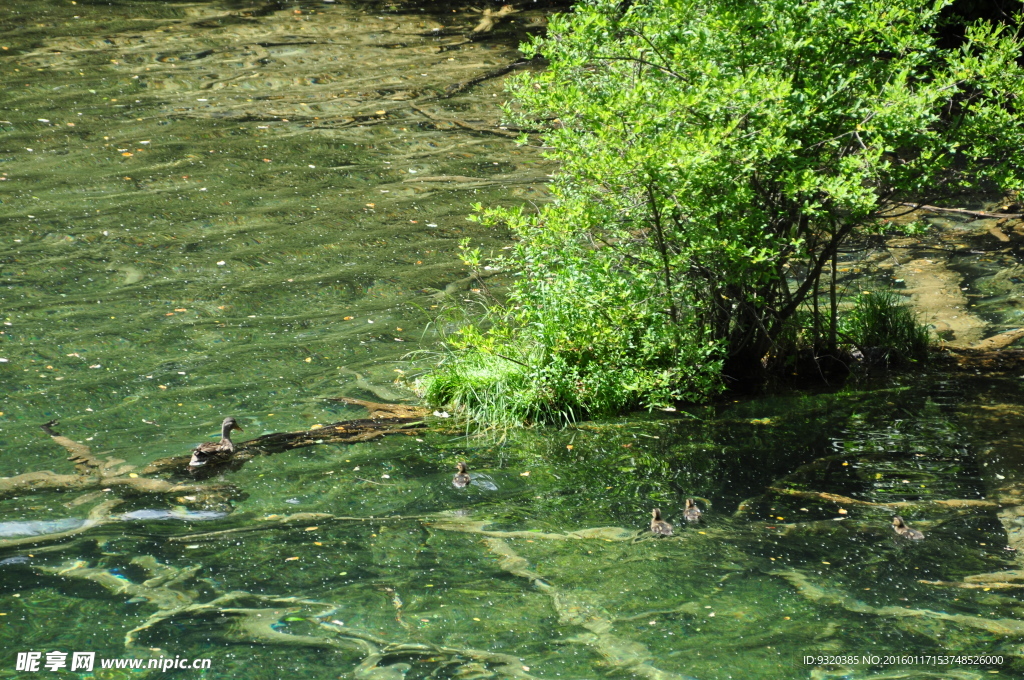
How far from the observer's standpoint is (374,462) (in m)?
6.72

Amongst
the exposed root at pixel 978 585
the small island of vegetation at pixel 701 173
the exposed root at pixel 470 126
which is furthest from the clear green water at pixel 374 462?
the exposed root at pixel 470 126

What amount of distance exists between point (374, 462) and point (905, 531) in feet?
11.1

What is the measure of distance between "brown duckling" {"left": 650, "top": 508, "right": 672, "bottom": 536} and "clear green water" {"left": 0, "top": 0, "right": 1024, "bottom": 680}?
0.11m

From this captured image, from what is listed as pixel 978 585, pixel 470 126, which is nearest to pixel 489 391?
pixel 978 585

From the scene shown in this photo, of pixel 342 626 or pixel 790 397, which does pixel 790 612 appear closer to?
pixel 342 626

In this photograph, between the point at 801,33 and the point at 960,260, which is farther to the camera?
the point at 960,260

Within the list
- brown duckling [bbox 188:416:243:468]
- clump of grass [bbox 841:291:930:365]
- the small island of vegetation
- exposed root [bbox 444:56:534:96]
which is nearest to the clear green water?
brown duckling [bbox 188:416:243:468]

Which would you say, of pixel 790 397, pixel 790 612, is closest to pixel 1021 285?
pixel 790 397

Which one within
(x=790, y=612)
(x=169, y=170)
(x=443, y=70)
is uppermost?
(x=443, y=70)

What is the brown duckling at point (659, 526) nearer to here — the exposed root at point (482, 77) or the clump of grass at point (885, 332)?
the clump of grass at point (885, 332)

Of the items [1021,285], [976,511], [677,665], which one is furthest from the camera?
[1021,285]

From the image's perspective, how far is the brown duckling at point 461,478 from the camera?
641 cm

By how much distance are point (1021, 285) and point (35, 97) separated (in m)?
13.1

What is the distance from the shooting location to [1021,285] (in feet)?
33.0
